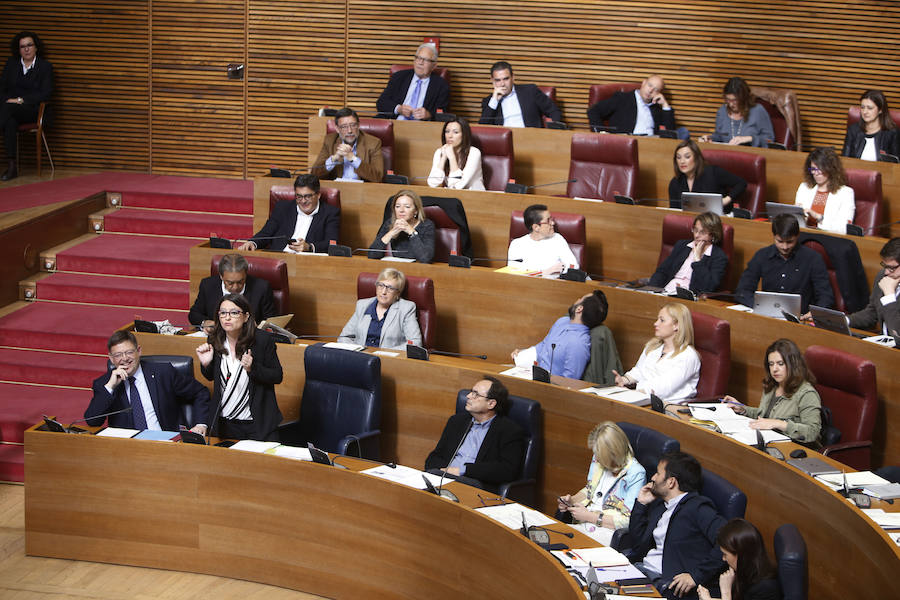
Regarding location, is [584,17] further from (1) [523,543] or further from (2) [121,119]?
(1) [523,543]

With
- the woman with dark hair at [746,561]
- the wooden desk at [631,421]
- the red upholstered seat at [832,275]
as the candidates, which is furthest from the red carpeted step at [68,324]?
the woman with dark hair at [746,561]

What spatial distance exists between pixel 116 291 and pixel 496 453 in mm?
3106

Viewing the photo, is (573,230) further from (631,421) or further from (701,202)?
(631,421)

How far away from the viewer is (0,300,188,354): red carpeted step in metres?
5.79

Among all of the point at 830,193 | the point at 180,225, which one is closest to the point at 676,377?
the point at 830,193

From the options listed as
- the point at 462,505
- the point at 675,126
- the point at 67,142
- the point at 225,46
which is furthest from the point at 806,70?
the point at 67,142

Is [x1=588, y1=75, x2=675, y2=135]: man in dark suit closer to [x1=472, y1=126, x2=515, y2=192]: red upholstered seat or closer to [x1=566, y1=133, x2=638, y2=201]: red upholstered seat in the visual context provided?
[x1=566, y1=133, x2=638, y2=201]: red upholstered seat

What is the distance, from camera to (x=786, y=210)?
5500 millimetres

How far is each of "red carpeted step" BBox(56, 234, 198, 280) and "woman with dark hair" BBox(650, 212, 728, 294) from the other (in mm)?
3025

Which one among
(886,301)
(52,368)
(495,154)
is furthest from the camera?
(495,154)

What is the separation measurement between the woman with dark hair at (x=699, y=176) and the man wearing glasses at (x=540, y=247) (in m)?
0.95

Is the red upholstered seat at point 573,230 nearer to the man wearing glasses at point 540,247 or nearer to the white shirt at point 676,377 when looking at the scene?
the man wearing glasses at point 540,247

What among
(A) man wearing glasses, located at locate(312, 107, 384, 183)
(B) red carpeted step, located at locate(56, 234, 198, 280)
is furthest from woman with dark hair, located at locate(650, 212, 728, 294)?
(B) red carpeted step, located at locate(56, 234, 198, 280)

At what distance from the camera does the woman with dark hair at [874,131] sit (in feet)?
20.5
